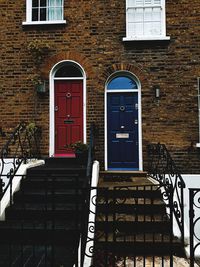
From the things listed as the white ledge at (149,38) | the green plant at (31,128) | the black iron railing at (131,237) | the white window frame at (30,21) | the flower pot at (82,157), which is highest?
the white window frame at (30,21)

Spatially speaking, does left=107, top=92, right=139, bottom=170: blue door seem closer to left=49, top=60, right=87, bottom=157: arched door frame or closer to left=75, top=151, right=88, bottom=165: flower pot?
left=49, top=60, right=87, bottom=157: arched door frame

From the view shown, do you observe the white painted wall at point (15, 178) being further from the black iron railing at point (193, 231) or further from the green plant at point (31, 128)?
the black iron railing at point (193, 231)

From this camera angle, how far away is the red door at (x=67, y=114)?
325 inches

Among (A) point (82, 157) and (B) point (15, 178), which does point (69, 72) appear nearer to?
(A) point (82, 157)

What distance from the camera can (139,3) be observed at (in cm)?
838

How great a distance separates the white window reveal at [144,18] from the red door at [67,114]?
89.6 inches

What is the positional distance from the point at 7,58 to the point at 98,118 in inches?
130

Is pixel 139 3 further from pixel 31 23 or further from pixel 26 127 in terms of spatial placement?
pixel 26 127

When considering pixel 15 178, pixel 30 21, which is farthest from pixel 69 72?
pixel 15 178

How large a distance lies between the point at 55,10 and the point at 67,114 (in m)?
3.24

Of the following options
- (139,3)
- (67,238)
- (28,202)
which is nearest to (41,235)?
(67,238)

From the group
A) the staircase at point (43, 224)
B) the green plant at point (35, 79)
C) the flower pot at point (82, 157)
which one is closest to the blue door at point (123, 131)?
the flower pot at point (82, 157)

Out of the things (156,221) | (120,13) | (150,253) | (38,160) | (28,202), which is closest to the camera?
(150,253)

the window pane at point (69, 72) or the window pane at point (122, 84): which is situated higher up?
the window pane at point (69, 72)
